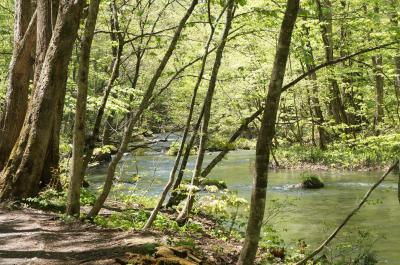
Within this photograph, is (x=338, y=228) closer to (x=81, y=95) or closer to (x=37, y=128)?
(x=81, y=95)

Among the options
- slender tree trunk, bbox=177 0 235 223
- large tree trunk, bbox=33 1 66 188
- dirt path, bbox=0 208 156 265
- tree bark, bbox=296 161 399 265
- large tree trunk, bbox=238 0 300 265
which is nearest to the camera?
large tree trunk, bbox=238 0 300 265

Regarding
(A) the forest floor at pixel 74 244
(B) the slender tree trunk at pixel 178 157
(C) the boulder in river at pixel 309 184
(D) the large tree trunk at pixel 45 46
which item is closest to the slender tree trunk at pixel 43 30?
(D) the large tree trunk at pixel 45 46

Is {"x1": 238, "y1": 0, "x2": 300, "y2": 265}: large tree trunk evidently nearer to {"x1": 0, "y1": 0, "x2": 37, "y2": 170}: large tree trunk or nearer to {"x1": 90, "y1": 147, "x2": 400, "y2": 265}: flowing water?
{"x1": 90, "y1": 147, "x2": 400, "y2": 265}: flowing water

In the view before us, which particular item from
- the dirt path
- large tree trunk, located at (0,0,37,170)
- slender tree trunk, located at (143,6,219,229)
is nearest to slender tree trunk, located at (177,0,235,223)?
slender tree trunk, located at (143,6,219,229)

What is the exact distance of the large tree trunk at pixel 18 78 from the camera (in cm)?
1092

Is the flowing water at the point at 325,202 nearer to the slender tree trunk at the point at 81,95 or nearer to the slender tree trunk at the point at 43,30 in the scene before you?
the slender tree trunk at the point at 81,95

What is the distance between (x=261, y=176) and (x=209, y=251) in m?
2.95

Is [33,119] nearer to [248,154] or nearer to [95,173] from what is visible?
[95,173]

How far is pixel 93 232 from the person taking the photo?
7137 mm

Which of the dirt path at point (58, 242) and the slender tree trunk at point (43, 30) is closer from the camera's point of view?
the dirt path at point (58, 242)

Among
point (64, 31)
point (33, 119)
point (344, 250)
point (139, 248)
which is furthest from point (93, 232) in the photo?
point (344, 250)

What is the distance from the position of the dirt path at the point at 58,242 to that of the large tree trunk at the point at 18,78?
3.37m

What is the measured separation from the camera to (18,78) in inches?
445

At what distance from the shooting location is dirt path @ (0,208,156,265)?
5.55 metres
